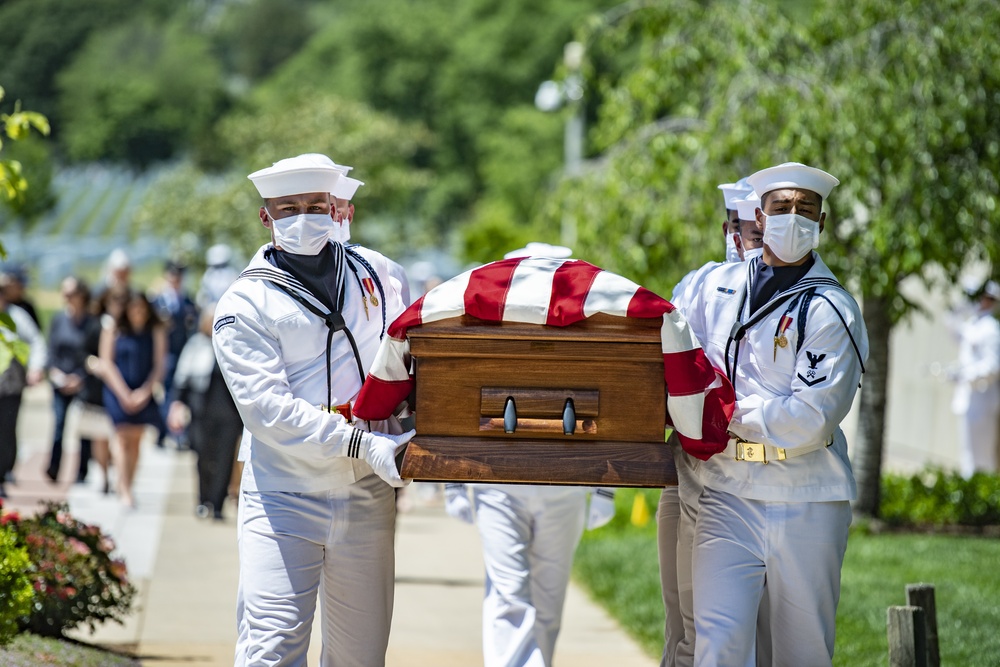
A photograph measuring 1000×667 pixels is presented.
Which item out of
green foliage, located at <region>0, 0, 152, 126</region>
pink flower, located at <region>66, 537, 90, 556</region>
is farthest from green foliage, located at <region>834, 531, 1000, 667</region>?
green foliage, located at <region>0, 0, 152, 126</region>

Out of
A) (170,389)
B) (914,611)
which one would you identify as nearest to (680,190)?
(914,611)

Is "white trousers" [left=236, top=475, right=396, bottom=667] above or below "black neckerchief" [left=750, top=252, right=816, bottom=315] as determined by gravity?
below

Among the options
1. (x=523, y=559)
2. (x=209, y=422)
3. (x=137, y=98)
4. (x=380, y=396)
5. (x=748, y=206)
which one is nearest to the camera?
(x=380, y=396)

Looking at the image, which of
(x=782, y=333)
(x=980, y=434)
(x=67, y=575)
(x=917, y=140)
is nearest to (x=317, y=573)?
(x=782, y=333)

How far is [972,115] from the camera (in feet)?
31.0

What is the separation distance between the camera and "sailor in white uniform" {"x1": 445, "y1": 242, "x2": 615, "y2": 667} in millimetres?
5426

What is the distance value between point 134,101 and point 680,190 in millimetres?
80073

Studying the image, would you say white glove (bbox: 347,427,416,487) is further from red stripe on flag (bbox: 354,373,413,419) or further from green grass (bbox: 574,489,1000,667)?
green grass (bbox: 574,489,1000,667)

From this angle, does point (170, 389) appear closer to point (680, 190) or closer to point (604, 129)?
point (604, 129)

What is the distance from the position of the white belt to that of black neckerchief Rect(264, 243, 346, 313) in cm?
144

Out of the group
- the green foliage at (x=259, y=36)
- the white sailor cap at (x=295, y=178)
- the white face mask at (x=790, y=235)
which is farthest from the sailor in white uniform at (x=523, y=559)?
the green foliage at (x=259, y=36)

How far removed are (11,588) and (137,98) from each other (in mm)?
84086

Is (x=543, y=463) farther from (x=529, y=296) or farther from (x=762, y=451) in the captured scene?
(x=762, y=451)

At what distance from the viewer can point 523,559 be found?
5.57 meters
